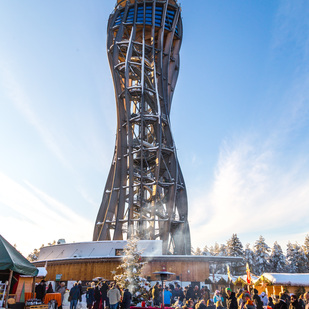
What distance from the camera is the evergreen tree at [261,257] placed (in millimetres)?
50562

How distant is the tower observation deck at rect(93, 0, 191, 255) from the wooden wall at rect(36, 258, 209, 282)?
23.4ft

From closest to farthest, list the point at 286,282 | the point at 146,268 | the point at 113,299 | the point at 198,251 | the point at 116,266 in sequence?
the point at 113,299
the point at 286,282
the point at 116,266
the point at 146,268
the point at 198,251

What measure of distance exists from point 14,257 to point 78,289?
490 cm

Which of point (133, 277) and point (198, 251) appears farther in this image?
point (198, 251)

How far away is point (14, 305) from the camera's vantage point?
27.6 ft

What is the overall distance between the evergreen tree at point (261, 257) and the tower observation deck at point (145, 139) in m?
28.7

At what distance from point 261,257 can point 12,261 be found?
172ft

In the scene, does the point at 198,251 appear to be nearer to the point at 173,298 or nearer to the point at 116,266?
the point at 116,266

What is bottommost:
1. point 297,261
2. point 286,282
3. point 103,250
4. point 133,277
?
point 286,282

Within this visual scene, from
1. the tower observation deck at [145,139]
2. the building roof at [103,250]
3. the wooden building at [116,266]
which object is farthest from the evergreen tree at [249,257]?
the wooden building at [116,266]

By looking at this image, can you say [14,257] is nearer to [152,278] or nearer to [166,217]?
[152,278]

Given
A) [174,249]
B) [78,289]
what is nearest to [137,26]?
[174,249]

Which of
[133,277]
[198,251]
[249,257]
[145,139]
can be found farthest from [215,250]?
[133,277]

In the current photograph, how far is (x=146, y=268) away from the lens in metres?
18.8
